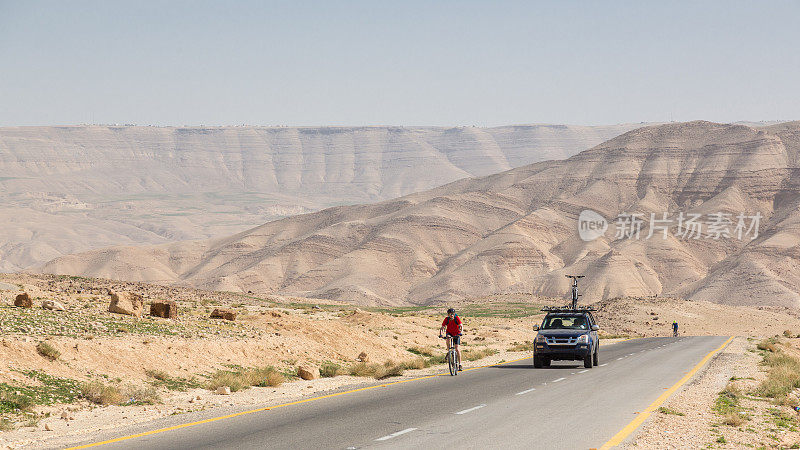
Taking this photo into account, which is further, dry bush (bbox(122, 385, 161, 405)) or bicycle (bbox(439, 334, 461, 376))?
bicycle (bbox(439, 334, 461, 376))

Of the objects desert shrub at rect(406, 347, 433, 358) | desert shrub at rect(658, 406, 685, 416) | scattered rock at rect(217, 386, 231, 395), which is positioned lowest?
desert shrub at rect(406, 347, 433, 358)

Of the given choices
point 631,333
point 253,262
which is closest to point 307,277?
point 253,262

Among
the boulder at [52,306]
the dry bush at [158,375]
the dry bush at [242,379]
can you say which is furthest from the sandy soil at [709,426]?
the boulder at [52,306]

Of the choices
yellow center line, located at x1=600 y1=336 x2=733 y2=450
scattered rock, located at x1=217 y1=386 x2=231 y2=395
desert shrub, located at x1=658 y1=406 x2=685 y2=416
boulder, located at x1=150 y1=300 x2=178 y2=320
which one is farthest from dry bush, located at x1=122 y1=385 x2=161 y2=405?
boulder, located at x1=150 y1=300 x2=178 y2=320

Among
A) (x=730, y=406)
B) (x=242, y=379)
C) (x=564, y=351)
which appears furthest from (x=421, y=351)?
(x=730, y=406)

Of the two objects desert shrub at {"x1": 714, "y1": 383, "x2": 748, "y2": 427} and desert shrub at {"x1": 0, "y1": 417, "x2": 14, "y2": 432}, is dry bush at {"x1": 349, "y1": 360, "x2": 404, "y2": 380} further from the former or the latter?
desert shrub at {"x1": 0, "y1": 417, "x2": 14, "y2": 432}

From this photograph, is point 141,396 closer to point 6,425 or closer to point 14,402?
point 14,402

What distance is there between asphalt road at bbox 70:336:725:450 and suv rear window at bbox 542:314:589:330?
3258mm

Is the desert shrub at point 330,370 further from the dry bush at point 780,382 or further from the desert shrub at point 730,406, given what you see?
the dry bush at point 780,382

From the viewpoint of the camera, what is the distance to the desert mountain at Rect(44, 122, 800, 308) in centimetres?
11700

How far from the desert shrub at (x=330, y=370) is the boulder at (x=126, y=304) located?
7706 mm

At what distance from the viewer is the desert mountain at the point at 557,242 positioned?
4606 inches

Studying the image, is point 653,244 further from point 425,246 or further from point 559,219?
point 425,246

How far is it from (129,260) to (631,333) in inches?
3984
